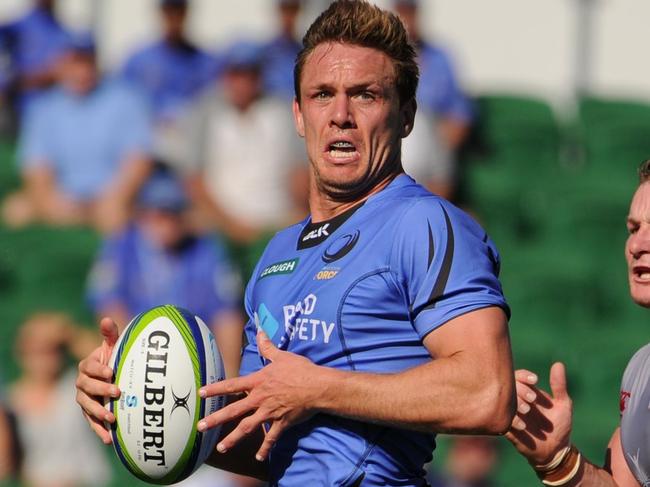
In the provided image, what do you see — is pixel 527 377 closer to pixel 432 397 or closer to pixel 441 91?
pixel 432 397

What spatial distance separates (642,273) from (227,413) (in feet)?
4.39

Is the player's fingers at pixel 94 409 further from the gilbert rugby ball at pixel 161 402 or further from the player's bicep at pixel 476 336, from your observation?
the player's bicep at pixel 476 336

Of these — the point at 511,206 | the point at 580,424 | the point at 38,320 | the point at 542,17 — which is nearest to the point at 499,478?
the point at 580,424

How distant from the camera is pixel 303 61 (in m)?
4.06

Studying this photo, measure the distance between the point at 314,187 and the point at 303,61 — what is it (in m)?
0.38

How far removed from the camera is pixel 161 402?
382cm

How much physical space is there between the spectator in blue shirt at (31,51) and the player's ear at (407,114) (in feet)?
19.8

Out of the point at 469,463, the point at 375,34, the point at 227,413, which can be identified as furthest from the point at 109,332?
the point at 469,463

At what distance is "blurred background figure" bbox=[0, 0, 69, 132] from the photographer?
9.74 meters

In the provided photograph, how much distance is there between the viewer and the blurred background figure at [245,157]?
905cm

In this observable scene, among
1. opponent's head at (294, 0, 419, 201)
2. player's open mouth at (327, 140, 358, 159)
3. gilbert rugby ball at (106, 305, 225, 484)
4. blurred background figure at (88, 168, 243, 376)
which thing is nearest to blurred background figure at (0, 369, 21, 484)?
blurred background figure at (88, 168, 243, 376)

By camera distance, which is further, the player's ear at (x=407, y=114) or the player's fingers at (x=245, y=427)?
the player's ear at (x=407, y=114)

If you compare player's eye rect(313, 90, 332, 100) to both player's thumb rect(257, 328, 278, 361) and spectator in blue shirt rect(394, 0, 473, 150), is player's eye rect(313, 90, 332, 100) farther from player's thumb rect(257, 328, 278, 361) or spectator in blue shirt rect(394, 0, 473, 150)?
spectator in blue shirt rect(394, 0, 473, 150)

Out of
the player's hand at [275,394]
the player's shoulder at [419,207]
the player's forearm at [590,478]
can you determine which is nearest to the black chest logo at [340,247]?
the player's shoulder at [419,207]
